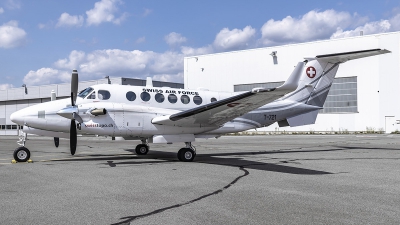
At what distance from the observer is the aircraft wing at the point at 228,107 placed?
11203 millimetres

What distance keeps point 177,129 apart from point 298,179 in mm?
6531

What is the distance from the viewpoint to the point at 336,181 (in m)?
9.59

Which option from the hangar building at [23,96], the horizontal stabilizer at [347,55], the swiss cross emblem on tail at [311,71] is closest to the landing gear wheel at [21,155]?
the swiss cross emblem on tail at [311,71]

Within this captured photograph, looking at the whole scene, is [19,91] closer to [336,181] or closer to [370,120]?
[370,120]

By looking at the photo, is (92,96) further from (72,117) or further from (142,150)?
(142,150)

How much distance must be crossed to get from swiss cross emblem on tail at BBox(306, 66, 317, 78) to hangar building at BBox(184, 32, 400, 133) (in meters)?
25.9

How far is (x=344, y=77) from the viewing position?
4891 centimetres

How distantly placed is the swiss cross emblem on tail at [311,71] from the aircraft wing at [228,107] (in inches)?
248

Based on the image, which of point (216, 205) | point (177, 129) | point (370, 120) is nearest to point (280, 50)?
point (370, 120)

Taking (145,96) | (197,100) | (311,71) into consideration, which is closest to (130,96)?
(145,96)

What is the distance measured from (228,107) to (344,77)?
40536mm

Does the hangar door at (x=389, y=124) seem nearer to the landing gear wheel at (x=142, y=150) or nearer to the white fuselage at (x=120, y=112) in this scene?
the white fuselage at (x=120, y=112)

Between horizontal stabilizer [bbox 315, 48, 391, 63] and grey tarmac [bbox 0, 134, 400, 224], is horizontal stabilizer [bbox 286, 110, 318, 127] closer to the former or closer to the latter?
horizontal stabilizer [bbox 315, 48, 391, 63]

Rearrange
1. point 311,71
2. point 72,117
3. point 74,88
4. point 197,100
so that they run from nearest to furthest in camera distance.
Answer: point 72,117 → point 74,88 → point 197,100 → point 311,71
